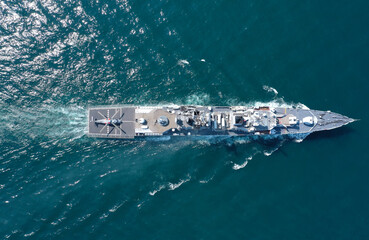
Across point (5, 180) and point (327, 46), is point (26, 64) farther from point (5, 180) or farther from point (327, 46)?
point (327, 46)

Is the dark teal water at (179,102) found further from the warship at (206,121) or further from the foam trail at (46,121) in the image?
the warship at (206,121)

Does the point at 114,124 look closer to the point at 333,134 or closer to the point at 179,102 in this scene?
the point at 179,102

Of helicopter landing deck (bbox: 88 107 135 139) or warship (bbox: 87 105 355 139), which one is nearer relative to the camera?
warship (bbox: 87 105 355 139)

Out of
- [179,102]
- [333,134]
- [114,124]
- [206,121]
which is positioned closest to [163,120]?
[179,102]

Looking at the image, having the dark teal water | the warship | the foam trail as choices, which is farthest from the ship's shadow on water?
the foam trail

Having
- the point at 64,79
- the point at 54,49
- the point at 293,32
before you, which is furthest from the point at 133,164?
the point at 293,32

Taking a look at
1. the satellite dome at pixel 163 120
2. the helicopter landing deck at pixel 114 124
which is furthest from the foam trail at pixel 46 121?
the satellite dome at pixel 163 120

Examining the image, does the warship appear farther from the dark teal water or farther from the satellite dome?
the dark teal water
